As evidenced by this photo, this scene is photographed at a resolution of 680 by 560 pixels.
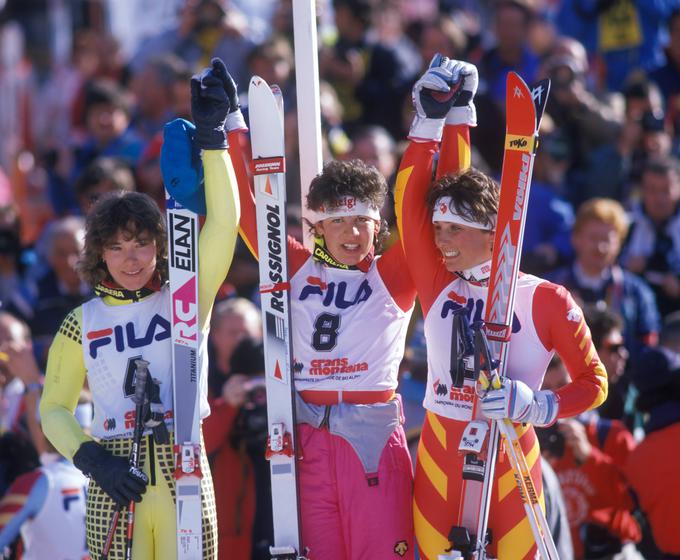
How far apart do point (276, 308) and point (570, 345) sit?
1167 millimetres

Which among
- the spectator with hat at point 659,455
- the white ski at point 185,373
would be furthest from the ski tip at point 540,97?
the spectator with hat at point 659,455

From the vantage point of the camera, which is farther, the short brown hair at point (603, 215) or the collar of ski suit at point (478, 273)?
the short brown hair at point (603, 215)

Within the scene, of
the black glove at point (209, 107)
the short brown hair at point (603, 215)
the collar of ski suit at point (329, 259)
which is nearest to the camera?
the black glove at point (209, 107)

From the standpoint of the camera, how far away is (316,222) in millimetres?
5246

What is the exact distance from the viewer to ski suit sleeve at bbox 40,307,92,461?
16.2ft

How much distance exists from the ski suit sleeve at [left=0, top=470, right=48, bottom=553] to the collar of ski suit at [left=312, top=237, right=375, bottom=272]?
5.80 feet

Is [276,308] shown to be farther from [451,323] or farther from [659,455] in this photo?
[659,455]

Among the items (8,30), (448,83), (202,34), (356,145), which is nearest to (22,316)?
(356,145)

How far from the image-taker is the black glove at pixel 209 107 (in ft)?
16.2

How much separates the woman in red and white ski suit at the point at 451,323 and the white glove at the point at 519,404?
0.5 inches

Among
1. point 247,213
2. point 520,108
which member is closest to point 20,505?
point 247,213

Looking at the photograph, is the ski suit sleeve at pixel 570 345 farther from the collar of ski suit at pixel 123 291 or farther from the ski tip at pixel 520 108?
the collar of ski suit at pixel 123 291

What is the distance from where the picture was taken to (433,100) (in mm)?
5117

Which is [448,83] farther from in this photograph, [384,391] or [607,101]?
[607,101]
